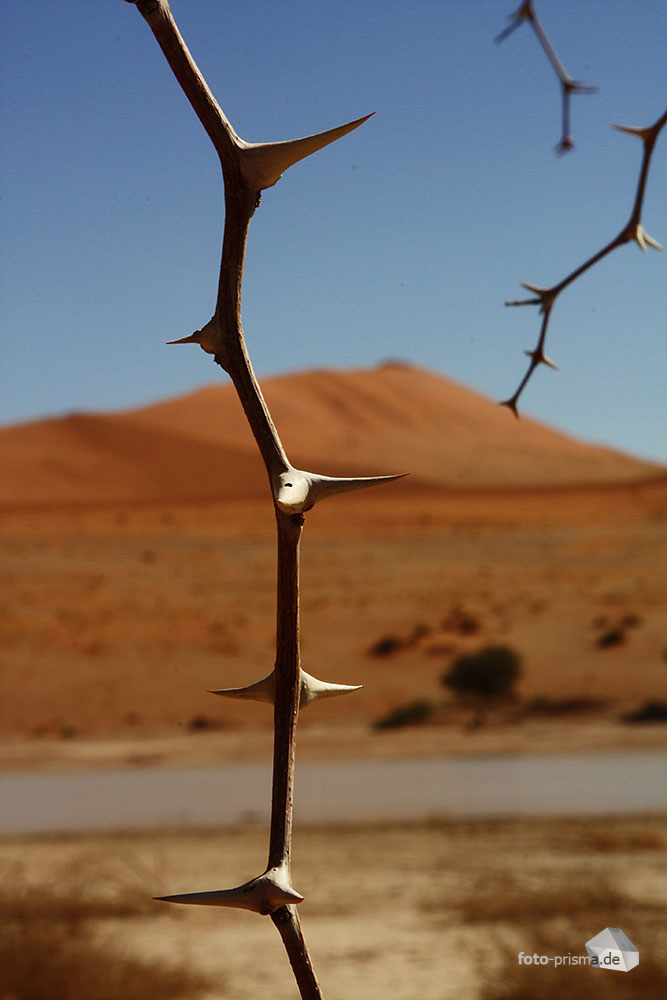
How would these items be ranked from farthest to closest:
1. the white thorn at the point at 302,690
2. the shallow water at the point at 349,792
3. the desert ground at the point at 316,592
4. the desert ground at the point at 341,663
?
1. the desert ground at the point at 316,592
2. the shallow water at the point at 349,792
3. the desert ground at the point at 341,663
4. the white thorn at the point at 302,690

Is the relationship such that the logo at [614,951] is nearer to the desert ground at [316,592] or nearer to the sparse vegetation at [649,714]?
the desert ground at [316,592]

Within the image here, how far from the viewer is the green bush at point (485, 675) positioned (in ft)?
76.7

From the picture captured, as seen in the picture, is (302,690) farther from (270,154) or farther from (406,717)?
Result: (406,717)

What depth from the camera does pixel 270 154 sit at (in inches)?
20.6

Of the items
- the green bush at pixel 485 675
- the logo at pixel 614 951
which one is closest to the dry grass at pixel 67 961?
the logo at pixel 614 951

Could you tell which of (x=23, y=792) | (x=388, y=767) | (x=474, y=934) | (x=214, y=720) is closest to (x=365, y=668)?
(x=214, y=720)

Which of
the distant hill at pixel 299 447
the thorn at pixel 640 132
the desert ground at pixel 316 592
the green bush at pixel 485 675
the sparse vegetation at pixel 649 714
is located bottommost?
the distant hill at pixel 299 447

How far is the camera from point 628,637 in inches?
1082

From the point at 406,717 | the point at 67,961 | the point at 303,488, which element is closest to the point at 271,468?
the point at 303,488

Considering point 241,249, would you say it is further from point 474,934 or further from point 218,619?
point 218,619

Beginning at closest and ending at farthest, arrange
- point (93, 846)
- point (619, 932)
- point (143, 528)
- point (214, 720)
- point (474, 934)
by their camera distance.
→ point (619, 932)
point (474, 934)
point (93, 846)
point (214, 720)
point (143, 528)

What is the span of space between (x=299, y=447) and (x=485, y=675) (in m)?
40.4

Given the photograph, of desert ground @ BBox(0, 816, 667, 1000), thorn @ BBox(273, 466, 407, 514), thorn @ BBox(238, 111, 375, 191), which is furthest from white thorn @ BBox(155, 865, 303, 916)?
desert ground @ BBox(0, 816, 667, 1000)

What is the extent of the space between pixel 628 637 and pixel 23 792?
52.9 feet
